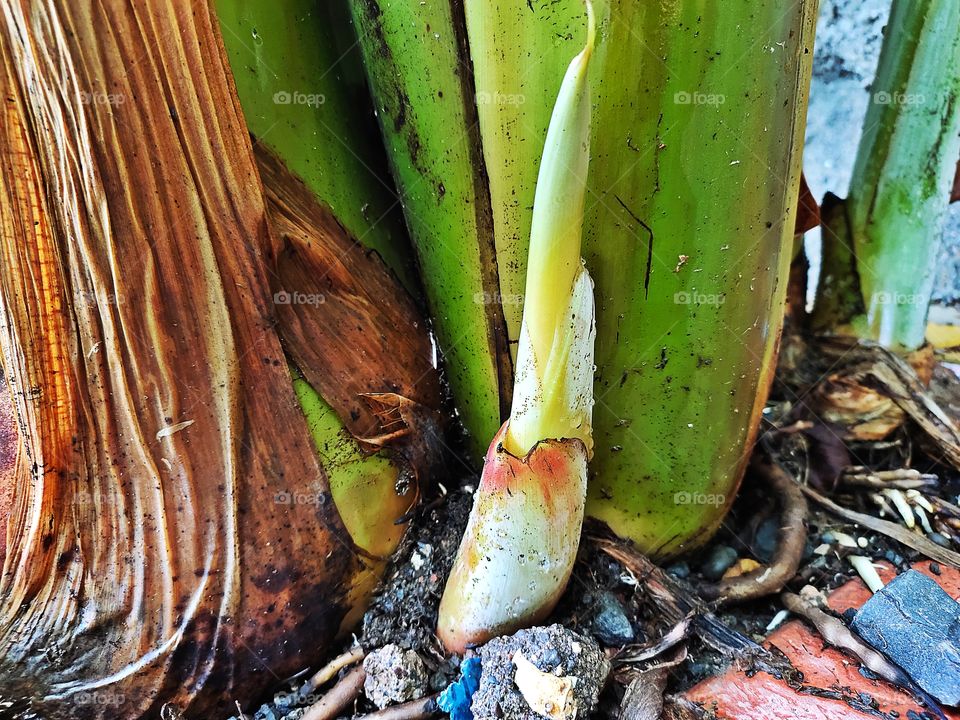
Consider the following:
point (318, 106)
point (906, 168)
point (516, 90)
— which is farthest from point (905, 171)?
point (318, 106)

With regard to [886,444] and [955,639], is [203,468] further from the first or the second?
[886,444]

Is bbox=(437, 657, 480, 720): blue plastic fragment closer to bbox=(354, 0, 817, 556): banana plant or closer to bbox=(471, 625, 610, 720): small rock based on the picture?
bbox=(471, 625, 610, 720): small rock

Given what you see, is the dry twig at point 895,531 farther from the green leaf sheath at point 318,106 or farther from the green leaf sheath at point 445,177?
the green leaf sheath at point 318,106

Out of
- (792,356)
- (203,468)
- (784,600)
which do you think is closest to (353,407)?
(203,468)

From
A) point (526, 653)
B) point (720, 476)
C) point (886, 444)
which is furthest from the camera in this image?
point (886, 444)

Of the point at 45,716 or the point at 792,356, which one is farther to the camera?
the point at 792,356

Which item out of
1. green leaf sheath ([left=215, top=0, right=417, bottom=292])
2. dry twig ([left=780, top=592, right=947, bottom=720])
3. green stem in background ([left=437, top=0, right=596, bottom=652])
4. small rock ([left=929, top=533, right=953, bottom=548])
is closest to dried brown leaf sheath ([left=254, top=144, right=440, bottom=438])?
green leaf sheath ([left=215, top=0, right=417, bottom=292])
